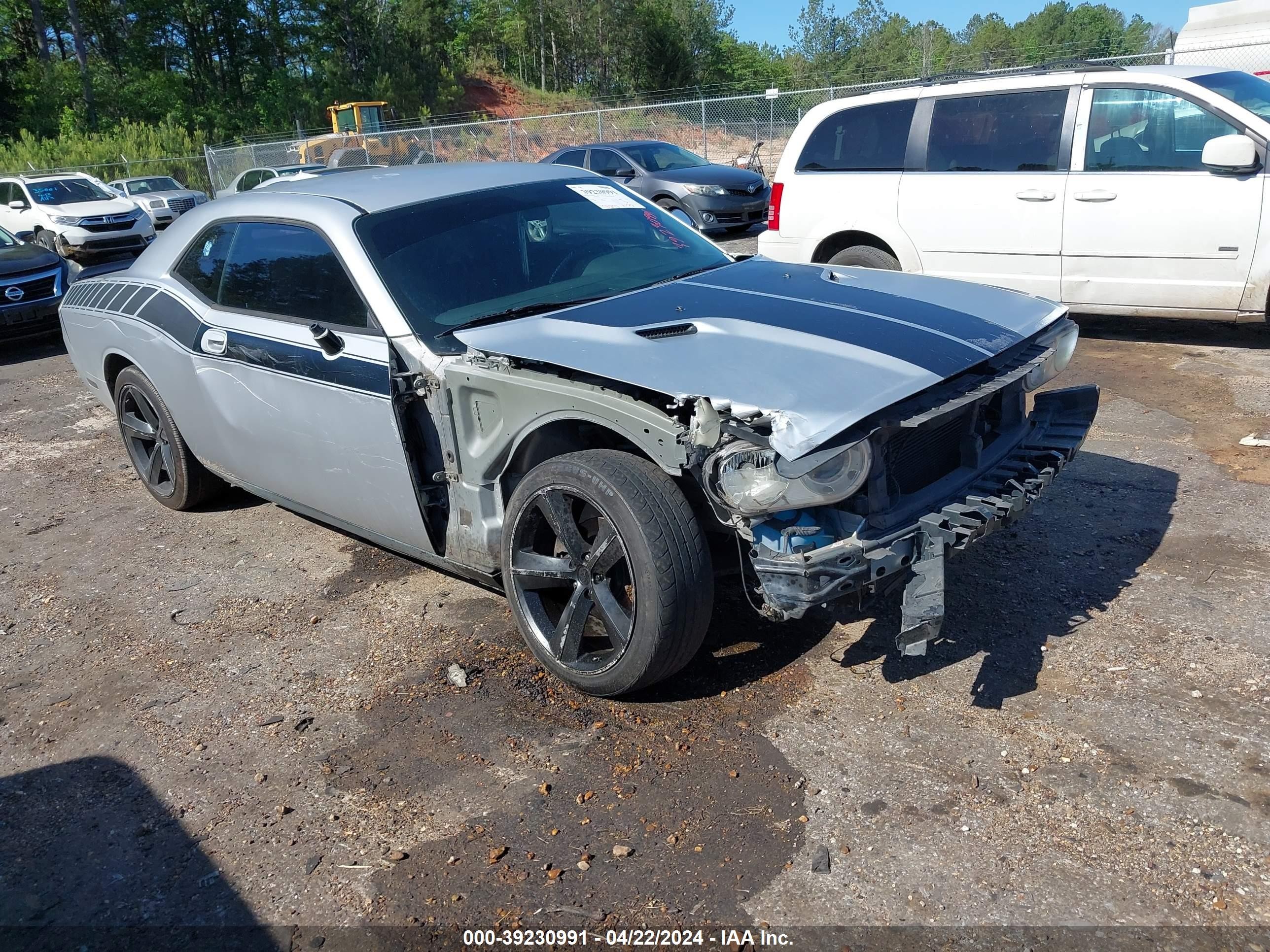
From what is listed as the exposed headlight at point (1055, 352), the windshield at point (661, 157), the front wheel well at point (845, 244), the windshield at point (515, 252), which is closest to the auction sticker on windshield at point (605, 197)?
the windshield at point (515, 252)

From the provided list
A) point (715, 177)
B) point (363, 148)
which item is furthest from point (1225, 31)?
point (363, 148)

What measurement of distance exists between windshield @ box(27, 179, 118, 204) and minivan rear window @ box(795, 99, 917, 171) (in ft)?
53.4

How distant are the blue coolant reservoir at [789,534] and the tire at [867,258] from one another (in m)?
5.03

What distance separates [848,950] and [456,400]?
2084 mm

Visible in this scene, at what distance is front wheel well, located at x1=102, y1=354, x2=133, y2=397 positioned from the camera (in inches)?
208

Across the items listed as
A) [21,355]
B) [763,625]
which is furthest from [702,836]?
[21,355]

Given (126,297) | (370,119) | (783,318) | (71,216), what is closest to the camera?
(783,318)

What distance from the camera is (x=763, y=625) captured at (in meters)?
3.71

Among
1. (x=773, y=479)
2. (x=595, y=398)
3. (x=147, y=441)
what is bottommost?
(x=147, y=441)

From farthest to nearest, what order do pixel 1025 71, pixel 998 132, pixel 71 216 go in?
pixel 71 216 < pixel 1025 71 < pixel 998 132

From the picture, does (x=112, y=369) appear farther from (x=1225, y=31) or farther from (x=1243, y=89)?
(x=1225, y=31)

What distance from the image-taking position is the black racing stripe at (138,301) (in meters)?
4.89

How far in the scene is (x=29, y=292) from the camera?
1056cm

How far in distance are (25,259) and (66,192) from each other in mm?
9827
